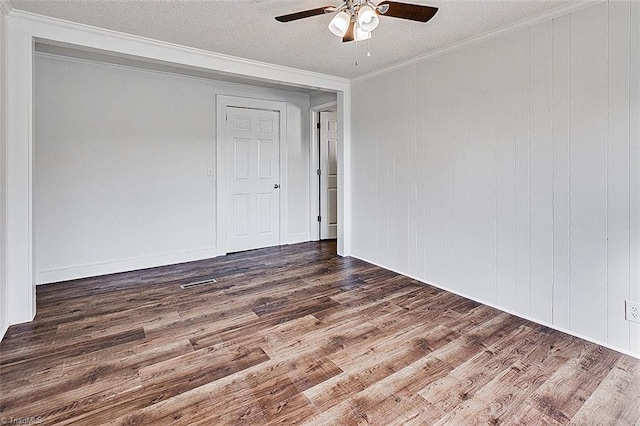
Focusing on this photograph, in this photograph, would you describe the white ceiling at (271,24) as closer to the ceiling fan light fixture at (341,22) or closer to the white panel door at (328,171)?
the ceiling fan light fixture at (341,22)

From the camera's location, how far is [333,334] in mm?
2473

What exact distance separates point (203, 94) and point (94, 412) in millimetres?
3751

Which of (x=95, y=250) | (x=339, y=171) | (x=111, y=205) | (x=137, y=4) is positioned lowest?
(x=95, y=250)

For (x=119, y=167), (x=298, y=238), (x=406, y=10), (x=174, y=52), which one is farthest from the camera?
(x=298, y=238)

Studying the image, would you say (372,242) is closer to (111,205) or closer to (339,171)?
(339,171)

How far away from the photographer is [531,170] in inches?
102

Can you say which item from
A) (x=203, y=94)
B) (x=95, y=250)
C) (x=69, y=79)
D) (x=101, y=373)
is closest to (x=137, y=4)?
(x=69, y=79)

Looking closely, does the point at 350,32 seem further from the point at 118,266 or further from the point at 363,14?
the point at 118,266

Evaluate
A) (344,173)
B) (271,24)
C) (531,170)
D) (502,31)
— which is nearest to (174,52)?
(271,24)

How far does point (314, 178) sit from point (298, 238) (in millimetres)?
990

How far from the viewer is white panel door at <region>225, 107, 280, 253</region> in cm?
484

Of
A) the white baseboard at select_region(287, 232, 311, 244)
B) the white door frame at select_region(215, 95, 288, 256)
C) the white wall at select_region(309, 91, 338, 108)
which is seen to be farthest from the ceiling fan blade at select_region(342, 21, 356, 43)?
the white baseboard at select_region(287, 232, 311, 244)

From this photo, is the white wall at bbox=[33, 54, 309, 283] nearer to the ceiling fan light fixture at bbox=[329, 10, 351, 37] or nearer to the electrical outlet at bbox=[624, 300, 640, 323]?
the ceiling fan light fixture at bbox=[329, 10, 351, 37]

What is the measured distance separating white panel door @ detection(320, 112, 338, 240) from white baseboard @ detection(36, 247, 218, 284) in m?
1.88
